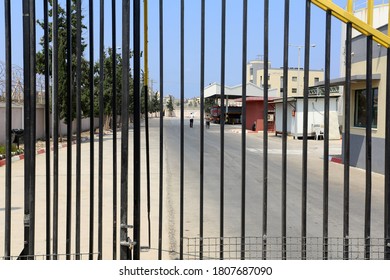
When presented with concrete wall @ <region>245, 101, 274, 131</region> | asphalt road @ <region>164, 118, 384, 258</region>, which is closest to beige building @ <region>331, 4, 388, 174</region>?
asphalt road @ <region>164, 118, 384, 258</region>

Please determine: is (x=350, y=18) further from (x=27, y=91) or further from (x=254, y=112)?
(x=254, y=112)

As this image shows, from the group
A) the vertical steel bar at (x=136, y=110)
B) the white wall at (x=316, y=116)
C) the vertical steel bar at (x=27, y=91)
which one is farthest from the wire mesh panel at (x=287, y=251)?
the white wall at (x=316, y=116)

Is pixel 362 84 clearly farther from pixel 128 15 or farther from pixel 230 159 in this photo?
pixel 128 15

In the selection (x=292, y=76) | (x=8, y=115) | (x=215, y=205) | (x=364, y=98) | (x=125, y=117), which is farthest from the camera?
(x=292, y=76)

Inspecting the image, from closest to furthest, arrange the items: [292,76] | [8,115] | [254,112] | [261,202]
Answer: [8,115] < [261,202] < [254,112] < [292,76]

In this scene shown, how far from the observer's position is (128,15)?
9.41 feet

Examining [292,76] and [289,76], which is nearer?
[289,76]

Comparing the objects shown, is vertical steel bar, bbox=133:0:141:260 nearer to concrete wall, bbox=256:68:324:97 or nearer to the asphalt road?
the asphalt road

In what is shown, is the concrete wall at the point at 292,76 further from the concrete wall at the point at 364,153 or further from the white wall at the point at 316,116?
the concrete wall at the point at 364,153

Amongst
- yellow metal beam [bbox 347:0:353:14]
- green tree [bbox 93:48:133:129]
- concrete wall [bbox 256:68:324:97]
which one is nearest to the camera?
yellow metal beam [bbox 347:0:353:14]

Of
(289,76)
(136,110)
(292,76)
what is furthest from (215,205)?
(292,76)

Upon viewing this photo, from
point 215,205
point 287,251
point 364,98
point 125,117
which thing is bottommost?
point 215,205

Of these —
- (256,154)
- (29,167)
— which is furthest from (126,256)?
(256,154)
